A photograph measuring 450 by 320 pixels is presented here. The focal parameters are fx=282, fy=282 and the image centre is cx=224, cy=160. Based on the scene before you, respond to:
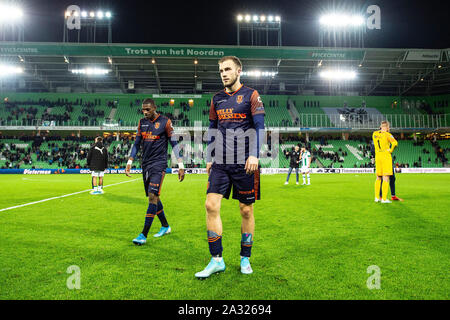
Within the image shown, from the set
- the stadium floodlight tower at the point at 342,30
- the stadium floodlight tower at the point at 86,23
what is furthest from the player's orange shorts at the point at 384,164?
the stadium floodlight tower at the point at 86,23

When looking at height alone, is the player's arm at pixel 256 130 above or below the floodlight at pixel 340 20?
below

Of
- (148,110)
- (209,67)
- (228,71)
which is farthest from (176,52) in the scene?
(228,71)

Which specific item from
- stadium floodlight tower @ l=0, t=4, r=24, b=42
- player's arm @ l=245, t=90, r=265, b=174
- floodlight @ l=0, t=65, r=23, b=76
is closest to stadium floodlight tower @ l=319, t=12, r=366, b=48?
stadium floodlight tower @ l=0, t=4, r=24, b=42

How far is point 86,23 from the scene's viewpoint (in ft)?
119

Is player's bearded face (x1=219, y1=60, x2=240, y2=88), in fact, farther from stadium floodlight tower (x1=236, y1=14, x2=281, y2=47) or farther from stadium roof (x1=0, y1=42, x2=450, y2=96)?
stadium floodlight tower (x1=236, y1=14, x2=281, y2=47)

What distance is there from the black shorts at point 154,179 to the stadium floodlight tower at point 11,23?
1548 inches

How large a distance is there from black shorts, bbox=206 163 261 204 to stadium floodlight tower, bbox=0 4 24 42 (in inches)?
1621

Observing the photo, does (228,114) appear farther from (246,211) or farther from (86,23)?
(86,23)

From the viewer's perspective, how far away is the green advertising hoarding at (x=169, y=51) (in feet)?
105

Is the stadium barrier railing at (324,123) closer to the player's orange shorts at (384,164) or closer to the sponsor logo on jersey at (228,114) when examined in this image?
the player's orange shorts at (384,164)

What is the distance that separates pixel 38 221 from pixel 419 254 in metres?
6.85

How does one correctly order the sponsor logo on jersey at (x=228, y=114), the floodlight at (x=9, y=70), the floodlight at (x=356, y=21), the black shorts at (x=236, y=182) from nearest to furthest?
the black shorts at (x=236, y=182) → the sponsor logo on jersey at (x=228, y=114) → the floodlight at (x=356, y=21) → the floodlight at (x=9, y=70)

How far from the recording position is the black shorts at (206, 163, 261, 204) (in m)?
3.18

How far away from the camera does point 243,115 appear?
3314 mm
